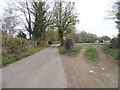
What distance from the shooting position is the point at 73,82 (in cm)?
1060

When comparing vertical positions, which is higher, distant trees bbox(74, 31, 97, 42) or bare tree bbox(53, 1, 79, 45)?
bare tree bbox(53, 1, 79, 45)

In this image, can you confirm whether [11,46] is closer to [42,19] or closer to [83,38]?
[42,19]

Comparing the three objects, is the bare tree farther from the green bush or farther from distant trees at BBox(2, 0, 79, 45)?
the green bush

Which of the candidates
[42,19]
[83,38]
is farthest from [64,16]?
[83,38]

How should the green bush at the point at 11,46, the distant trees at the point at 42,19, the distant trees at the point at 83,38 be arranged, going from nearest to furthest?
1. the green bush at the point at 11,46
2. the distant trees at the point at 42,19
3. the distant trees at the point at 83,38

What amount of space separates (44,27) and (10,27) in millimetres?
7368

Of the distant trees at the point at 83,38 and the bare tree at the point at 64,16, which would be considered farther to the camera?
the distant trees at the point at 83,38

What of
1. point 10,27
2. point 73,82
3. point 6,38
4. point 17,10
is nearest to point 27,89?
point 73,82

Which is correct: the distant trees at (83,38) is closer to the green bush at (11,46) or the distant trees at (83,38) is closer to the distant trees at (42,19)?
the distant trees at (42,19)

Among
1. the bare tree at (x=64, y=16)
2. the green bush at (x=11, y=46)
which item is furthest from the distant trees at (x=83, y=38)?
the green bush at (x=11, y=46)

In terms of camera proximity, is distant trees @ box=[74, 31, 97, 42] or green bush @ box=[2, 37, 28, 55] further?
distant trees @ box=[74, 31, 97, 42]

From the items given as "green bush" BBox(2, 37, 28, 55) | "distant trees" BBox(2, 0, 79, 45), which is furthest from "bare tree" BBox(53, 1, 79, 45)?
"green bush" BBox(2, 37, 28, 55)

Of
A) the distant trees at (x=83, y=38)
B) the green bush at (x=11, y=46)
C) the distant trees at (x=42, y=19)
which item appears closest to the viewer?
the green bush at (x=11, y=46)

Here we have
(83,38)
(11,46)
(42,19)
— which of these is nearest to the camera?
(11,46)
